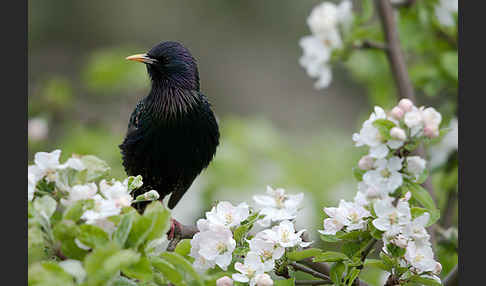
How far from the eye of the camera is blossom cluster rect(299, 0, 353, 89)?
2801 millimetres

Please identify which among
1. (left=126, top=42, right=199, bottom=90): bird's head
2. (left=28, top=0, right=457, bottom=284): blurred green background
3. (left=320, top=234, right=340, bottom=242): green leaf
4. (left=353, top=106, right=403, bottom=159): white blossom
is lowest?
(left=320, top=234, right=340, bottom=242): green leaf

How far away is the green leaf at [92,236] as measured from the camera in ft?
4.23

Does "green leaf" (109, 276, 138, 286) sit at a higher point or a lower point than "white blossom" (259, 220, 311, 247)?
lower

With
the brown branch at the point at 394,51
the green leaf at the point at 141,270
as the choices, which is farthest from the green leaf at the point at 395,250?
Result: the brown branch at the point at 394,51

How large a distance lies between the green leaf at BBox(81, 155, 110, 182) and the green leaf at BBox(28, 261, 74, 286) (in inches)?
8.6

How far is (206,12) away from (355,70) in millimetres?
4409

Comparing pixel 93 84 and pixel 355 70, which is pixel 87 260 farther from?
pixel 93 84

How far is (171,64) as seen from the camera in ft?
7.48

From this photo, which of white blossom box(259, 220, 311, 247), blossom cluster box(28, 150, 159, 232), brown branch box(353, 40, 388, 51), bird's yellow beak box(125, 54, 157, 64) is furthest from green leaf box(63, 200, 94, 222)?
brown branch box(353, 40, 388, 51)

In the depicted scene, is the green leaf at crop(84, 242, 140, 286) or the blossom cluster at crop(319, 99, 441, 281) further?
the blossom cluster at crop(319, 99, 441, 281)

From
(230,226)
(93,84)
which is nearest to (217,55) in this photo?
(93,84)

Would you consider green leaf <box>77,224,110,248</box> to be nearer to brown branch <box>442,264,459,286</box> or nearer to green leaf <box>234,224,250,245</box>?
green leaf <box>234,224,250,245</box>

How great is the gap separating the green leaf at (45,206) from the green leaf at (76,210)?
0.09 feet

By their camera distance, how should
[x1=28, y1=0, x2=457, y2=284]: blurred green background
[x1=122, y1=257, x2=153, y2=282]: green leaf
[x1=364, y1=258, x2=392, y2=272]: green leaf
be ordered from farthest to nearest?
[x1=28, y1=0, x2=457, y2=284]: blurred green background, [x1=364, y1=258, x2=392, y2=272]: green leaf, [x1=122, y1=257, x2=153, y2=282]: green leaf
